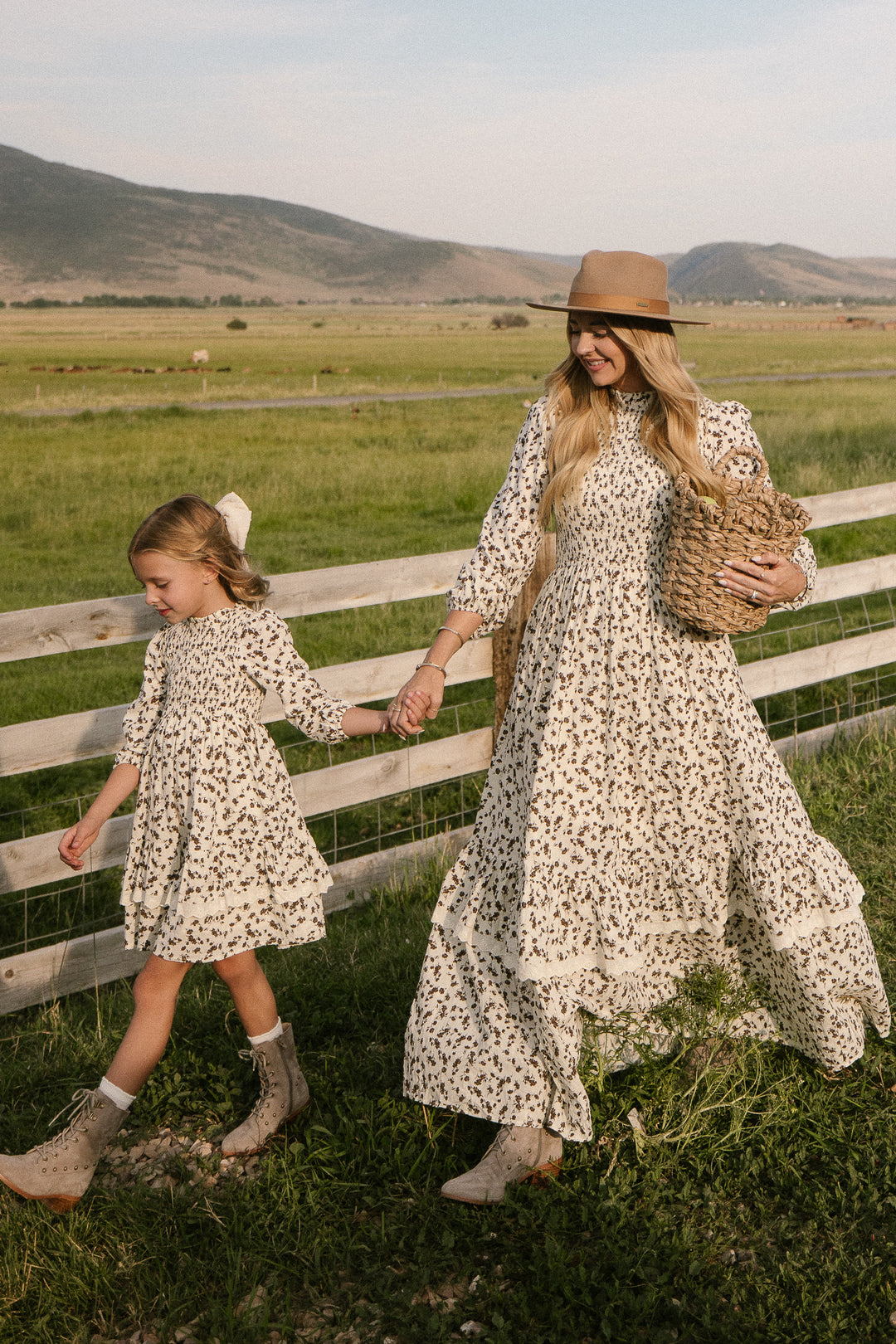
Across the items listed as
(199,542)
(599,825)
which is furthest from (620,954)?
(199,542)

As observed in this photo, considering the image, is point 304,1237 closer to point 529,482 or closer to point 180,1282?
point 180,1282

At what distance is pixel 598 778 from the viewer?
2818mm

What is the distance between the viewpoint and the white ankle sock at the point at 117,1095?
9.18ft

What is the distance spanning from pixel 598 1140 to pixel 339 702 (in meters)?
1.31

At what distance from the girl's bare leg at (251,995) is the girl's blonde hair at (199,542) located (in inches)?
36.6

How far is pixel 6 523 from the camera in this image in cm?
1559

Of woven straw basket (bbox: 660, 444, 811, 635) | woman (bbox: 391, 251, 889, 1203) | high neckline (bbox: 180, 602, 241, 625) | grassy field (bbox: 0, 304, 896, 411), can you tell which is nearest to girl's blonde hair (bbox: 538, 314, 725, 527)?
woman (bbox: 391, 251, 889, 1203)

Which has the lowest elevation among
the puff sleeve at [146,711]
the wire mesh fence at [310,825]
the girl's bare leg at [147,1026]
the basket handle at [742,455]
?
the wire mesh fence at [310,825]

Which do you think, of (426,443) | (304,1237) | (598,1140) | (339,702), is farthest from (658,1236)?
(426,443)

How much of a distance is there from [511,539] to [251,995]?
1.34 meters

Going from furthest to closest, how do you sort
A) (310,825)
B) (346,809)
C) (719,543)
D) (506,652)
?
(346,809) → (310,825) → (506,652) → (719,543)

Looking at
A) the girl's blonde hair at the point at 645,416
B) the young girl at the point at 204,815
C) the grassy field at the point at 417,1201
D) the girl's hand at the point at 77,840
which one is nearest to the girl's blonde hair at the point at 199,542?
the young girl at the point at 204,815

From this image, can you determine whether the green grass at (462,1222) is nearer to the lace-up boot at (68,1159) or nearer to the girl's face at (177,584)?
the lace-up boot at (68,1159)

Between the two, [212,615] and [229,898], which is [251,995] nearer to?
[229,898]
